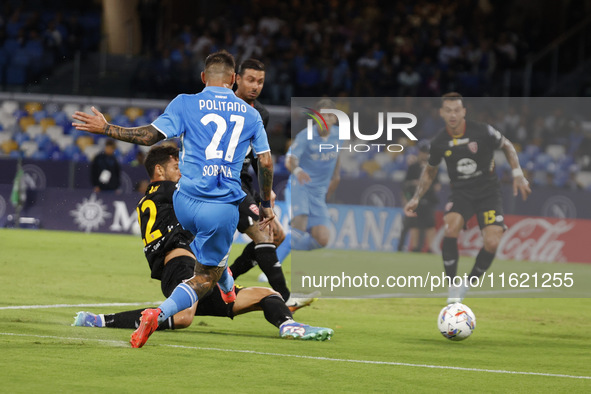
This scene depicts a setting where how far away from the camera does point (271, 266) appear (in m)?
8.80

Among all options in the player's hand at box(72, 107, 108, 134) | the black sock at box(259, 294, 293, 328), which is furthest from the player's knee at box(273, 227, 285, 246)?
the player's hand at box(72, 107, 108, 134)

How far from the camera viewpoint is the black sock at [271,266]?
28.9 feet

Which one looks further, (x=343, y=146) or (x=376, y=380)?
(x=343, y=146)

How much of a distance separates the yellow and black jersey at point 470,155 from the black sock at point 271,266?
3055 mm

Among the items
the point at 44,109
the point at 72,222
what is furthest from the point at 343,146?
the point at 44,109

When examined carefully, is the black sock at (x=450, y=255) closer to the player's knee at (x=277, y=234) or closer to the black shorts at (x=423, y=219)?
the black shorts at (x=423, y=219)

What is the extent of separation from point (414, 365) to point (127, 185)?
16694 mm

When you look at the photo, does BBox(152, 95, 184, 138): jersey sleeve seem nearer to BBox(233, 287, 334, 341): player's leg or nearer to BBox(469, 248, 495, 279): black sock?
BBox(233, 287, 334, 341): player's leg

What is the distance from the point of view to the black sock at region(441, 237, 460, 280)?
451 inches

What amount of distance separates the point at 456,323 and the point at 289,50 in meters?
19.6

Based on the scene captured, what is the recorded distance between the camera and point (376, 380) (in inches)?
228

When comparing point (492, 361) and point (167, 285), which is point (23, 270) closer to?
point (167, 285)

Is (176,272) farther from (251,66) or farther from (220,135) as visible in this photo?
(251,66)

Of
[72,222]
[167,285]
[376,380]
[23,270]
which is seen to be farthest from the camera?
[72,222]
